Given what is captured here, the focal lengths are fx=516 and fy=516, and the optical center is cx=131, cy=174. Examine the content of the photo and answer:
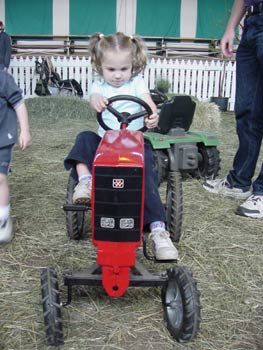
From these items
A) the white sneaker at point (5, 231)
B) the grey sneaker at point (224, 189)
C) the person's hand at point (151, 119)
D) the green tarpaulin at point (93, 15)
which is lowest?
the grey sneaker at point (224, 189)

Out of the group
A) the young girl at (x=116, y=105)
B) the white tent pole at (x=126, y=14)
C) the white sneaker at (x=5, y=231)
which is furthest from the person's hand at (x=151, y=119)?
the white tent pole at (x=126, y=14)

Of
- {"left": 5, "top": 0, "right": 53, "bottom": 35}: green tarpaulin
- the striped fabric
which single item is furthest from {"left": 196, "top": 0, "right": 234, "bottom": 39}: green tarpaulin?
{"left": 5, "top": 0, "right": 53, "bottom": 35}: green tarpaulin

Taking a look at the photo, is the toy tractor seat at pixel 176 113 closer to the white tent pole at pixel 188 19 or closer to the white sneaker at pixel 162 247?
the white sneaker at pixel 162 247

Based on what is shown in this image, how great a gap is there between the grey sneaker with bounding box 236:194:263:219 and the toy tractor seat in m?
0.95

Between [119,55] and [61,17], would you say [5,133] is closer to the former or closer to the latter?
[119,55]

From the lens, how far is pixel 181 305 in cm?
188

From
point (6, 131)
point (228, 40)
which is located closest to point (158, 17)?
point (228, 40)

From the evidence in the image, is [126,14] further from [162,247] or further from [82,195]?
[162,247]

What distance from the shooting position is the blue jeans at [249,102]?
3.36 m

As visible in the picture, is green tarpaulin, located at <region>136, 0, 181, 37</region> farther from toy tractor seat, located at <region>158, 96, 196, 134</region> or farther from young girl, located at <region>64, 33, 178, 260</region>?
young girl, located at <region>64, 33, 178, 260</region>

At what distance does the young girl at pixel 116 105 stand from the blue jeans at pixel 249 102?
929 millimetres

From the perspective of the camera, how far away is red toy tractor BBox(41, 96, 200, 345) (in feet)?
5.94

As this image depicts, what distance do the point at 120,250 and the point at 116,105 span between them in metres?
1.15

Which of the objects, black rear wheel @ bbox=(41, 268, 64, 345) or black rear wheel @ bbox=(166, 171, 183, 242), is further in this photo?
black rear wheel @ bbox=(166, 171, 183, 242)
